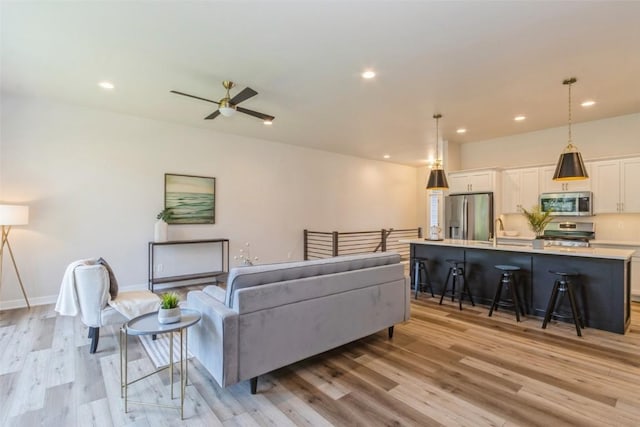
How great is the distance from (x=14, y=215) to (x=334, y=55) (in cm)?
445

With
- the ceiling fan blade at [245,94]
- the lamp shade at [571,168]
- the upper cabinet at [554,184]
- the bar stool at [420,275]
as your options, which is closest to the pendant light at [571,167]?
the lamp shade at [571,168]

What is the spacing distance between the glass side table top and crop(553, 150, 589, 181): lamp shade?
424 cm

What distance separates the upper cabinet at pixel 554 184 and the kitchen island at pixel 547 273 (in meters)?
1.93

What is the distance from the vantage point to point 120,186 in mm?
5188

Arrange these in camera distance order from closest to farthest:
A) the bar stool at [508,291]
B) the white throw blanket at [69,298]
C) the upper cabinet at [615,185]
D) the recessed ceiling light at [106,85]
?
the white throw blanket at [69,298] → the recessed ceiling light at [106,85] → the bar stool at [508,291] → the upper cabinet at [615,185]

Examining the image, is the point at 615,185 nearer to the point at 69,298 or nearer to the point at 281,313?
the point at 281,313

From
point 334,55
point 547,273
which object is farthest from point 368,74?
point 547,273

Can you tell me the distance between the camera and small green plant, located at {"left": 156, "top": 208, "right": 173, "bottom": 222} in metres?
5.42

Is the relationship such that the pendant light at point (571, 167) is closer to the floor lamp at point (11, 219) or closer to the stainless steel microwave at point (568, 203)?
the stainless steel microwave at point (568, 203)

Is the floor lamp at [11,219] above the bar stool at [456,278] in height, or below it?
above

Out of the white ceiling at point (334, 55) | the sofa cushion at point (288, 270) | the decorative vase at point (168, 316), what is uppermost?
the white ceiling at point (334, 55)

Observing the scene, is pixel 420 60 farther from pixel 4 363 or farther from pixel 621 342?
pixel 4 363

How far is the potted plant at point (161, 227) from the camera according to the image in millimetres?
5277

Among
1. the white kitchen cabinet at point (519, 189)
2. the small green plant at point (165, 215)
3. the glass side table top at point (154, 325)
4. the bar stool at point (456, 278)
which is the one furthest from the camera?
the white kitchen cabinet at point (519, 189)
